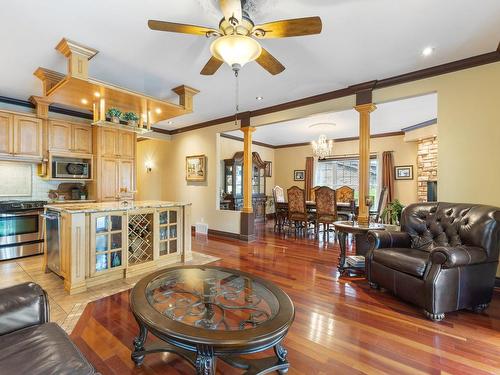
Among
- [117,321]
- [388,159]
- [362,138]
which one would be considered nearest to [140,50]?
[117,321]

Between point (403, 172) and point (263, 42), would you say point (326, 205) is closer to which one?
point (403, 172)

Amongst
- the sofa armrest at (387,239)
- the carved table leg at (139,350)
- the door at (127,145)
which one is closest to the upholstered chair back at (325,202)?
the sofa armrest at (387,239)

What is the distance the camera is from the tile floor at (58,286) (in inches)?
90.5

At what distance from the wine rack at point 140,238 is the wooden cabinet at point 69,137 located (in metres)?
2.57

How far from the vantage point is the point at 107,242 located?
302 cm

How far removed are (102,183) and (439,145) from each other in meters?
5.64

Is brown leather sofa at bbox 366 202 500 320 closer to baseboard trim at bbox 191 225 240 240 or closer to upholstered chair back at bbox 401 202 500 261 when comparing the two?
upholstered chair back at bbox 401 202 500 261

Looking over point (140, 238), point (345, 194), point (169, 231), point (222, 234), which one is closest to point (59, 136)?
point (140, 238)

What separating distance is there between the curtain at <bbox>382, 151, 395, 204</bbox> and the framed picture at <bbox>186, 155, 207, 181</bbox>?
189 inches

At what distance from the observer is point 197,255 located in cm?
424

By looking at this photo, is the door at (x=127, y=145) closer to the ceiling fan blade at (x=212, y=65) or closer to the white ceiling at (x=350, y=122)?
the white ceiling at (x=350, y=122)

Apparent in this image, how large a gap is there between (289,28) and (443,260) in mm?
2313

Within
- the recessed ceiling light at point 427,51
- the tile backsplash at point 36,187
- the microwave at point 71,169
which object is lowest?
the tile backsplash at point 36,187

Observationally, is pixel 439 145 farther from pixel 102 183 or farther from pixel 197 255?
pixel 102 183
